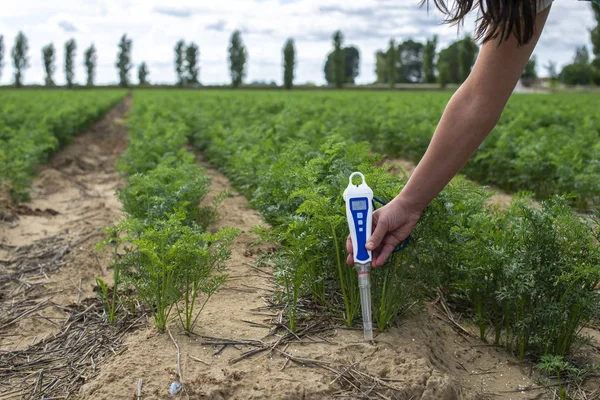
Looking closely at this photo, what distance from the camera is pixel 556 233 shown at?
3156 millimetres

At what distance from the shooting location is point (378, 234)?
2750 millimetres

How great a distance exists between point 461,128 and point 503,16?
0.57 m

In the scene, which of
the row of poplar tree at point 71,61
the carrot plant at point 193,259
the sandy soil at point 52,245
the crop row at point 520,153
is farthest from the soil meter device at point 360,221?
the row of poplar tree at point 71,61

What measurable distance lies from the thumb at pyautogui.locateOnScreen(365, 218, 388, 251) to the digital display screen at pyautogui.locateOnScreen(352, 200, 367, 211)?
0.09 meters

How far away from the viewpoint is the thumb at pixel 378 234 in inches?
107

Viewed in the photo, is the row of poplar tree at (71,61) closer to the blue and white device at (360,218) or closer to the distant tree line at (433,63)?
the distant tree line at (433,63)

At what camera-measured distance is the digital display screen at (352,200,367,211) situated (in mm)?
2812

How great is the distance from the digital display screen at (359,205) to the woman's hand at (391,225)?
0.06 meters

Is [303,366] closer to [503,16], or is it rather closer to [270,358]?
[270,358]

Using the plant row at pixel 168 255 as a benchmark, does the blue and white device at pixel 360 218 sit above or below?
above

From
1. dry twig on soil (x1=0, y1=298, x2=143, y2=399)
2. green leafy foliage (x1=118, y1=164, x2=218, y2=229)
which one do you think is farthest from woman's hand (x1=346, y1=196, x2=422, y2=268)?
green leafy foliage (x1=118, y1=164, x2=218, y2=229)

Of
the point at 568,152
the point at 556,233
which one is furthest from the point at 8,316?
the point at 568,152

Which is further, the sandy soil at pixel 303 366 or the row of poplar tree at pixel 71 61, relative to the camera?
the row of poplar tree at pixel 71 61

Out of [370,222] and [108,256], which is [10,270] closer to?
[108,256]
